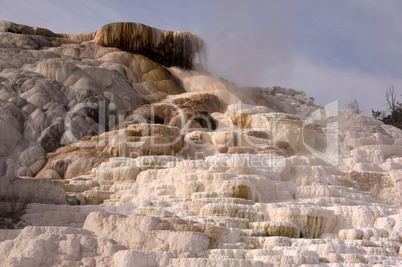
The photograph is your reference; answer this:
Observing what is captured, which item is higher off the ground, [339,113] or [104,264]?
[339,113]

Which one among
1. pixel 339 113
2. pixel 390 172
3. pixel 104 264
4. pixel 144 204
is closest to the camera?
pixel 104 264

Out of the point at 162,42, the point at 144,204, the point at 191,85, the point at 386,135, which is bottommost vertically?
the point at 144,204

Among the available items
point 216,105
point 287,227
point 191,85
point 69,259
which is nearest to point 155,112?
point 216,105

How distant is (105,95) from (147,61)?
6.01m

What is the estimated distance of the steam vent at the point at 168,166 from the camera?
896 centimetres

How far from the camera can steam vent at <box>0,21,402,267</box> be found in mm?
8961

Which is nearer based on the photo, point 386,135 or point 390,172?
point 390,172

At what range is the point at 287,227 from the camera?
10516mm

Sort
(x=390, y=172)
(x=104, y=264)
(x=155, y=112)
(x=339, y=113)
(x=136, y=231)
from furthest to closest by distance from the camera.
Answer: (x=339, y=113) < (x=155, y=112) < (x=390, y=172) < (x=136, y=231) < (x=104, y=264)

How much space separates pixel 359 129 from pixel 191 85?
8.28 metres

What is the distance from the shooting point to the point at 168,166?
1580 cm

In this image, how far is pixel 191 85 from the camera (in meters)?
28.5

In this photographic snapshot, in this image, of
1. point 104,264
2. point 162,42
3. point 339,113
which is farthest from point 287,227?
point 162,42

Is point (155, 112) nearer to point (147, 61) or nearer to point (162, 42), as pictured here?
point (147, 61)
